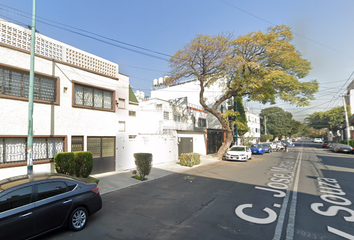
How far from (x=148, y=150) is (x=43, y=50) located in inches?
356

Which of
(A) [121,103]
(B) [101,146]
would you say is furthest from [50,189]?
(A) [121,103]

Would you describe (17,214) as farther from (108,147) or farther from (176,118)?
(176,118)

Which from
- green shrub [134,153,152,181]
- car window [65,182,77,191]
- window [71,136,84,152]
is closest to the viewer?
car window [65,182,77,191]

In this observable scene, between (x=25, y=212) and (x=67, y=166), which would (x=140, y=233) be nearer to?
(x=25, y=212)

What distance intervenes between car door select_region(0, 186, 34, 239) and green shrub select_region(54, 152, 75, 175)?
16.6 ft

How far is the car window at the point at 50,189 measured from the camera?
415 cm

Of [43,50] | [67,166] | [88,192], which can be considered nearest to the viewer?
[88,192]

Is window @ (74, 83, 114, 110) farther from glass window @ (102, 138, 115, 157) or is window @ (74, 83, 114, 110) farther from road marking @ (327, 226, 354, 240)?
road marking @ (327, 226, 354, 240)

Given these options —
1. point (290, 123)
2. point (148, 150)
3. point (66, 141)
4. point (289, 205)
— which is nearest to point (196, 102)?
point (148, 150)

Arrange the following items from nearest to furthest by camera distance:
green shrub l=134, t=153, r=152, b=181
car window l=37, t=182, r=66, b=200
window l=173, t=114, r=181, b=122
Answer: car window l=37, t=182, r=66, b=200
green shrub l=134, t=153, r=152, b=181
window l=173, t=114, r=181, b=122

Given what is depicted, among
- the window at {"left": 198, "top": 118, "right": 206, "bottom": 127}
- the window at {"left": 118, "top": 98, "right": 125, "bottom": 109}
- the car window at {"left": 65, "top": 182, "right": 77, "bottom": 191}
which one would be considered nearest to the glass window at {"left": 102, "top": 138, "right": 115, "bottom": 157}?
the window at {"left": 118, "top": 98, "right": 125, "bottom": 109}

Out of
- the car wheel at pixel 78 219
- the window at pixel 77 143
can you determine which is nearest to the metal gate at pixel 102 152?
the window at pixel 77 143

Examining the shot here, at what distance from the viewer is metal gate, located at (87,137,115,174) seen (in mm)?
11039

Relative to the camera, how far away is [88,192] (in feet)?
16.1
